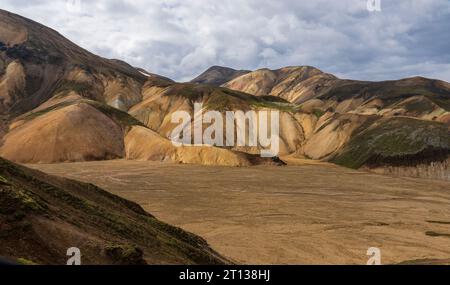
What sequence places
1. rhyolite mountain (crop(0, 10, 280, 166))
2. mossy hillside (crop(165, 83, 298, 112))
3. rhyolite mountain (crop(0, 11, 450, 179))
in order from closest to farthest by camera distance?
rhyolite mountain (crop(0, 11, 450, 179)), rhyolite mountain (crop(0, 10, 280, 166)), mossy hillside (crop(165, 83, 298, 112))

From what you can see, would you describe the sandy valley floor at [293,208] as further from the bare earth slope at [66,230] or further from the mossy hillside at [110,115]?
the mossy hillside at [110,115]

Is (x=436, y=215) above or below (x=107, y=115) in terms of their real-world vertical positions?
below

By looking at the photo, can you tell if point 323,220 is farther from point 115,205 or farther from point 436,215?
point 115,205

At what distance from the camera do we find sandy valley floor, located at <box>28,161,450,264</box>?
1280 inches

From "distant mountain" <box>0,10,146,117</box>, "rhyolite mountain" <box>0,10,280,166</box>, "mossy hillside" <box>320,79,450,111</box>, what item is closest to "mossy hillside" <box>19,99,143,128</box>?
"rhyolite mountain" <box>0,10,280,166</box>

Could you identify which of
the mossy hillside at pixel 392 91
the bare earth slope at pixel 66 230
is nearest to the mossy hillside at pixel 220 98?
the mossy hillside at pixel 392 91

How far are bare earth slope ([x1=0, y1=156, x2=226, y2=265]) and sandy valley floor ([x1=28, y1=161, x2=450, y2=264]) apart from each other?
33.2ft

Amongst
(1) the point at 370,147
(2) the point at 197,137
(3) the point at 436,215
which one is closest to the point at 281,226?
(3) the point at 436,215

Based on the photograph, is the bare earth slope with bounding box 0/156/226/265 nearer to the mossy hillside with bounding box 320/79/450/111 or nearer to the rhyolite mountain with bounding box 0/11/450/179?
the rhyolite mountain with bounding box 0/11/450/179

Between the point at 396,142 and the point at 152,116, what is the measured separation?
2789 inches

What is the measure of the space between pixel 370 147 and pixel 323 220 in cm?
5659

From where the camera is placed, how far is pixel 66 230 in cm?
1473

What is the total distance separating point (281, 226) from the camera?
4056 cm

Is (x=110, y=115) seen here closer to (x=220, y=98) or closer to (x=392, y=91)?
(x=220, y=98)
